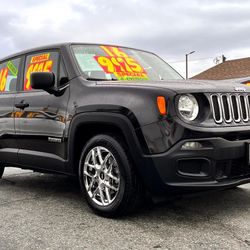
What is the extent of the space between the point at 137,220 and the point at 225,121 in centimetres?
115

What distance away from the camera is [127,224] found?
3.55 meters

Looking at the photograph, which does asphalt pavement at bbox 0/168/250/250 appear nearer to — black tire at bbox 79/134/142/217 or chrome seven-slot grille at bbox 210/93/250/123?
black tire at bbox 79/134/142/217

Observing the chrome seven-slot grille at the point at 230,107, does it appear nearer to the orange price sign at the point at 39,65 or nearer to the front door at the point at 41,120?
the front door at the point at 41,120

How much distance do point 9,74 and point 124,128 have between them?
2522 millimetres

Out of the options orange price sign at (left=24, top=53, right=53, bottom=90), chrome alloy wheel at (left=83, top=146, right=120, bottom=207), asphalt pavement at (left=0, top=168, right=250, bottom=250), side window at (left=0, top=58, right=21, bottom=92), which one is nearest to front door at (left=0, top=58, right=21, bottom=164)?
side window at (left=0, top=58, right=21, bottom=92)

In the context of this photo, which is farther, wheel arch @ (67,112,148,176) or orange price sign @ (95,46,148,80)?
orange price sign @ (95,46,148,80)

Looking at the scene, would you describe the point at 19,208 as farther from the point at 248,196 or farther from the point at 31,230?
the point at 248,196

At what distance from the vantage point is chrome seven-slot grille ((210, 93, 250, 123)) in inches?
137

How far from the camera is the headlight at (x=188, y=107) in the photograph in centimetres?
340

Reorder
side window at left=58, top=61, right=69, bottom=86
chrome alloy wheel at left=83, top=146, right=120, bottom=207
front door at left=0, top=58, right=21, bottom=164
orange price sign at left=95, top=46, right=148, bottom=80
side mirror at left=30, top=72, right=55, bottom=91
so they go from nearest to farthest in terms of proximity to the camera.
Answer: chrome alloy wheel at left=83, top=146, right=120, bottom=207, side mirror at left=30, top=72, right=55, bottom=91, side window at left=58, top=61, right=69, bottom=86, orange price sign at left=95, top=46, right=148, bottom=80, front door at left=0, top=58, right=21, bottom=164

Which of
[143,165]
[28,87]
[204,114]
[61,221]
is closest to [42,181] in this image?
[28,87]

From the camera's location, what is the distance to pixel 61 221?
12.1 feet

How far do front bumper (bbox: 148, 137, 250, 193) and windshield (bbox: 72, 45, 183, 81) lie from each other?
50.7 inches

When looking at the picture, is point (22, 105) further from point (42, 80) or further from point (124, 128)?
point (124, 128)
